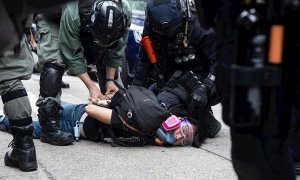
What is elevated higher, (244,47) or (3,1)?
(3,1)

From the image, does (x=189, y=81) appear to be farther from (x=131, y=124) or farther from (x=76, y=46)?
(x=76, y=46)

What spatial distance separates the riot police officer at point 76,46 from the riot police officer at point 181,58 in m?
0.30

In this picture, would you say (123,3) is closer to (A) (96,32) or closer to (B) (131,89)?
(A) (96,32)

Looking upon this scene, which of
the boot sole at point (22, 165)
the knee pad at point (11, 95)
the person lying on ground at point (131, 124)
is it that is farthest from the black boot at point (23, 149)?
the person lying on ground at point (131, 124)

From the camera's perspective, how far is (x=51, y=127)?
12.4 ft

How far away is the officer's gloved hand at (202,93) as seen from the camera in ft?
12.6

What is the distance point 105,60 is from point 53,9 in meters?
2.61

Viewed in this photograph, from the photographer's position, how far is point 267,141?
168 cm

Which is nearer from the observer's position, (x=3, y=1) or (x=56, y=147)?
(x=3, y=1)

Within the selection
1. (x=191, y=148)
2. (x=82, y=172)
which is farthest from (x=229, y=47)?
(x=191, y=148)

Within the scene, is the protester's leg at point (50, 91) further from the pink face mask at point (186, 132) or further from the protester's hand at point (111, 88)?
the pink face mask at point (186, 132)

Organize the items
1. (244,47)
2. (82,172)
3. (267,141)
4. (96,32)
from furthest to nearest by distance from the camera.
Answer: (96,32)
(82,172)
(267,141)
(244,47)

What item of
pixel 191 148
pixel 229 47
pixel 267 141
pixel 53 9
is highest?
pixel 53 9

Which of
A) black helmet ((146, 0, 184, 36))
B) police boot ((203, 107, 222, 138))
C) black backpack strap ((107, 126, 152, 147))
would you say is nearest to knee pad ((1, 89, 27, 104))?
black backpack strap ((107, 126, 152, 147))
